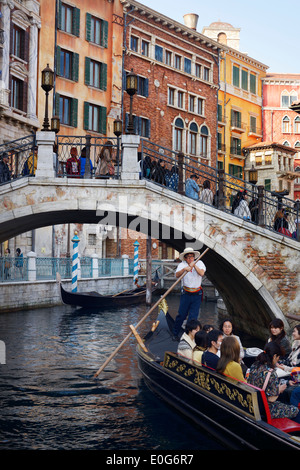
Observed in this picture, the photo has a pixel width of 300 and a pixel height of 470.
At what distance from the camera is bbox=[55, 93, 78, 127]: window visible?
2175 cm

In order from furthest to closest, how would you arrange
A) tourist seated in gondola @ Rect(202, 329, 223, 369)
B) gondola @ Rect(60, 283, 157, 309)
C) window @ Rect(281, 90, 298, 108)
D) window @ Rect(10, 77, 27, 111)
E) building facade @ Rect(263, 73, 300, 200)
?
window @ Rect(281, 90, 298, 108) → building facade @ Rect(263, 73, 300, 200) → window @ Rect(10, 77, 27, 111) → gondola @ Rect(60, 283, 157, 309) → tourist seated in gondola @ Rect(202, 329, 223, 369)

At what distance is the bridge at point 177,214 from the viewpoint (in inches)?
370

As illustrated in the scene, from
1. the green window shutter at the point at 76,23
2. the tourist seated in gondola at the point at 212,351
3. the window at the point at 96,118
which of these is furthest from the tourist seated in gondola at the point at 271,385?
the green window shutter at the point at 76,23

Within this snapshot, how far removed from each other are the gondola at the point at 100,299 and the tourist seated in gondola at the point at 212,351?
11264mm

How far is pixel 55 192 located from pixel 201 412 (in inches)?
192

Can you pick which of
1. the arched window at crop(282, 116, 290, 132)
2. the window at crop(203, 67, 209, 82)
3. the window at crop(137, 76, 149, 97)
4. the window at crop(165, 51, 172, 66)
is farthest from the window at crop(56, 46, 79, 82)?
the arched window at crop(282, 116, 290, 132)

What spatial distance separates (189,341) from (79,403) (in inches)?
58.0

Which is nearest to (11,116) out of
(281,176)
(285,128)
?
(281,176)

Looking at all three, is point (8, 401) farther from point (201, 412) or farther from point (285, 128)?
point (285, 128)

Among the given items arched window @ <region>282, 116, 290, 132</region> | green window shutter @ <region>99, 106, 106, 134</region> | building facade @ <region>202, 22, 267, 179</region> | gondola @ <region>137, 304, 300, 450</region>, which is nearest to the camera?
gondola @ <region>137, 304, 300, 450</region>

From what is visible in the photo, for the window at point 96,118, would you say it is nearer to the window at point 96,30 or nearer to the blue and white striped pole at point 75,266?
the window at point 96,30

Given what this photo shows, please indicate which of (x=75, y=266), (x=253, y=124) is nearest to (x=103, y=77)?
(x=75, y=266)

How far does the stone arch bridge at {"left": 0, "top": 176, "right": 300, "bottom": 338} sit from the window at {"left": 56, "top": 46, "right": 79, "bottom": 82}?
13.2 metres

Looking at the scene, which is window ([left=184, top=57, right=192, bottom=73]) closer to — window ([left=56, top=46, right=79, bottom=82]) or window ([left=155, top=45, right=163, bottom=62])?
window ([left=155, top=45, right=163, bottom=62])
